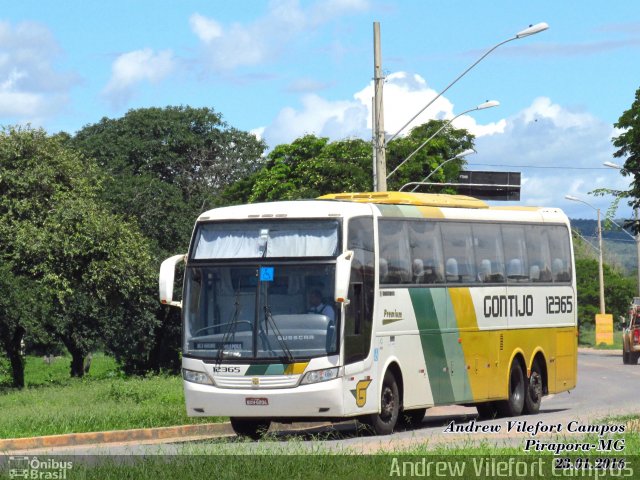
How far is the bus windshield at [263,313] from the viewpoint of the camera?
18.2 m

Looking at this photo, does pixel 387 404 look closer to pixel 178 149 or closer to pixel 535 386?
pixel 535 386

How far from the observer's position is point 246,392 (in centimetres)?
1822

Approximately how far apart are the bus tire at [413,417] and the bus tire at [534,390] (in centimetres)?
213

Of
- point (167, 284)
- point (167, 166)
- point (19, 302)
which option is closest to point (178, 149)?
point (167, 166)

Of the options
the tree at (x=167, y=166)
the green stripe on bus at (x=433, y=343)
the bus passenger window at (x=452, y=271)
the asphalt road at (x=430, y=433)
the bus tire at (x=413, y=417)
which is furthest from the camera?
the tree at (x=167, y=166)

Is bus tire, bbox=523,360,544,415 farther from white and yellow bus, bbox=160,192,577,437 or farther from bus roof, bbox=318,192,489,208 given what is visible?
bus roof, bbox=318,192,489,208

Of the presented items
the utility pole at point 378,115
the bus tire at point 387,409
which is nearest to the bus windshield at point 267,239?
the bus tire at point 387,409

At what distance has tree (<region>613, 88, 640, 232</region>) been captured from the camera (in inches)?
1597

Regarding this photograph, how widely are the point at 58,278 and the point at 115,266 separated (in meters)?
2.04

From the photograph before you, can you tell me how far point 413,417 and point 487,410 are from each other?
1502mm

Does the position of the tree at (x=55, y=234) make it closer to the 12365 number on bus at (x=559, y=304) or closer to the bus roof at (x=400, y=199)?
the 12365 number on bus at (x=559, y=304)

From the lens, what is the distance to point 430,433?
1989 cm

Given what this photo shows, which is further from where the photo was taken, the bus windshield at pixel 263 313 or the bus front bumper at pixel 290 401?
the bus windshield at pixel 263 313

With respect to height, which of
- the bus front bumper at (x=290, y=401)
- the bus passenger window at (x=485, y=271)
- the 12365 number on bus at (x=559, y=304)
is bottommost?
the bus front bumper at (x=290, y=401)
